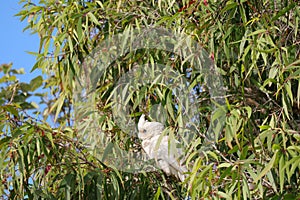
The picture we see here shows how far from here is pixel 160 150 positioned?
9.99ft

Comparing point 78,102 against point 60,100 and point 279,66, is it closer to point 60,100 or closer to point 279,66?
point 60,100

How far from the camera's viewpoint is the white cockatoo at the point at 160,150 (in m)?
3.03

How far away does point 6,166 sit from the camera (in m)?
3.09

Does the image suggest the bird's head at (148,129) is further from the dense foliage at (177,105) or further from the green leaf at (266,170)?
the green leaf at (266,170)

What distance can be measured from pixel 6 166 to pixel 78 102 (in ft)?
1.86

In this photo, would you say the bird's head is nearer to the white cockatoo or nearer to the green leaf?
the white cockatoo

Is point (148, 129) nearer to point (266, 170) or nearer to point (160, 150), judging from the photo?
point (160, 150)

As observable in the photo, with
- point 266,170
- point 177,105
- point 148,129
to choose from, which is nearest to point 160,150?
point 148,129

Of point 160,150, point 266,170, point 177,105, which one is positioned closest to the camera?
point 266,170

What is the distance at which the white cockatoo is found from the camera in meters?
3.03

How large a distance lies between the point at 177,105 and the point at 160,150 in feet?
0.84

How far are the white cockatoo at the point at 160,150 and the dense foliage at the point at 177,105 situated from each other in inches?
2.2

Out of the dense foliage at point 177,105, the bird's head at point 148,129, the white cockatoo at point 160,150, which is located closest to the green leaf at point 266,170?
the dense foliage at point 177,105

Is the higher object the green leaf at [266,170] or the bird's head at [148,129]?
the bird's head at [148,129]
